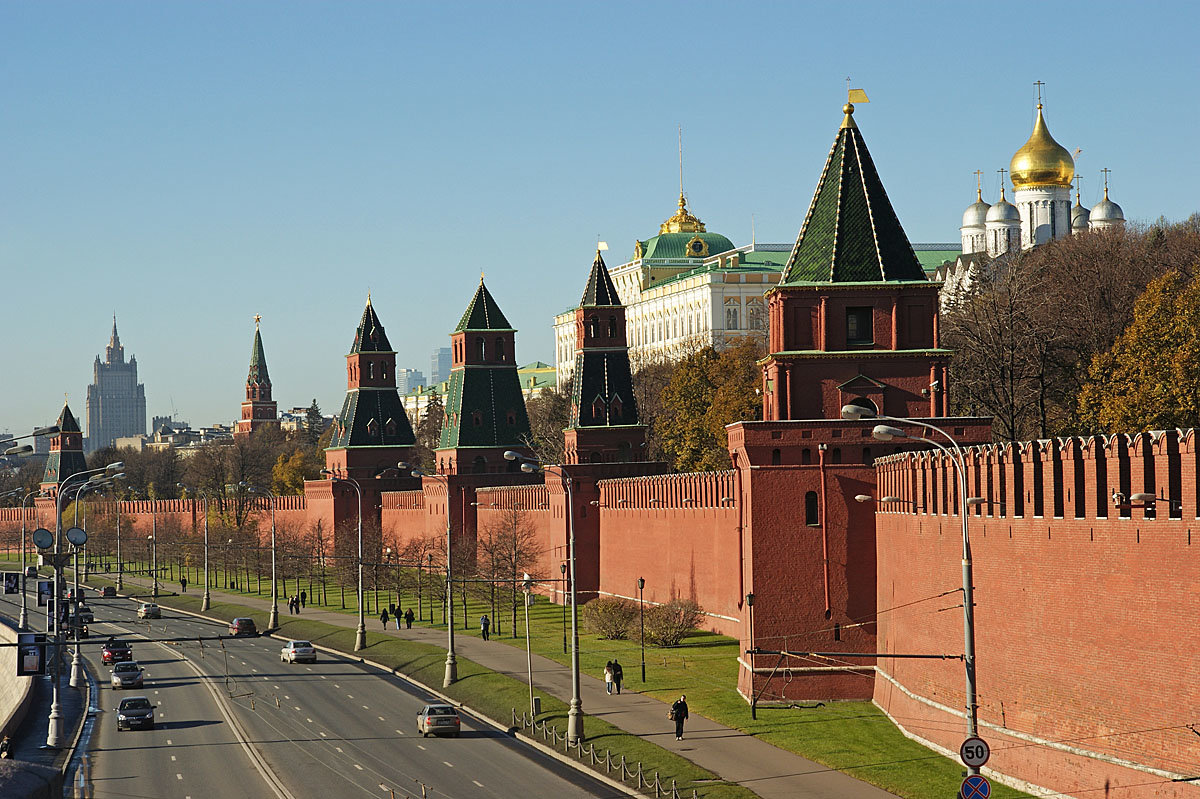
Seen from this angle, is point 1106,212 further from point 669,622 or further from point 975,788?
point 975,788

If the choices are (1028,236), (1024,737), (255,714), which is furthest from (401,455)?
(1024,737)

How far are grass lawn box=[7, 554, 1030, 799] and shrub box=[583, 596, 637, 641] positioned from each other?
50 centimetres

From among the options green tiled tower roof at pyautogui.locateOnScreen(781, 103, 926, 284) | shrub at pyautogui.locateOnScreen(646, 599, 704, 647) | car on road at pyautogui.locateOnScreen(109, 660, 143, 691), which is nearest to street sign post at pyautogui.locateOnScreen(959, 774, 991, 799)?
green tiled tower roof at pyautogui.locateOnScreen(781, 103, 926, 284)

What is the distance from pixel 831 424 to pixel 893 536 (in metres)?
3.65

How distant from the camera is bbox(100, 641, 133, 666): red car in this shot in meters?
70.0

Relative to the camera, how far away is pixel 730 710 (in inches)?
1823

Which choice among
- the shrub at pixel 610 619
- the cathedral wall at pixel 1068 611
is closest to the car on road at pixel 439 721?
the cathedral wall at pixel 1068 611

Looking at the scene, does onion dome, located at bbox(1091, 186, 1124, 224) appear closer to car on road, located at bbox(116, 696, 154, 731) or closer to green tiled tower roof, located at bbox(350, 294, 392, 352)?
green tiled tower roof, located at bbox(350, 294, 392, 352)

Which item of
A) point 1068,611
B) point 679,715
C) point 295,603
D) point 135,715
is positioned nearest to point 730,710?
point 679,715

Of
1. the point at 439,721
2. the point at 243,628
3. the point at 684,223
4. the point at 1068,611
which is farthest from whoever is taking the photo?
the point at 684,223

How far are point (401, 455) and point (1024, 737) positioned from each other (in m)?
81.6

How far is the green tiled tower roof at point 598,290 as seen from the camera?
82.5 meters

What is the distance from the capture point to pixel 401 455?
372 ft

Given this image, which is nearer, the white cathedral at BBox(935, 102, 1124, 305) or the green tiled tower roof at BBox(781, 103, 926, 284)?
the green tiled tower roof at BBox(781, 103, 926, 284)
